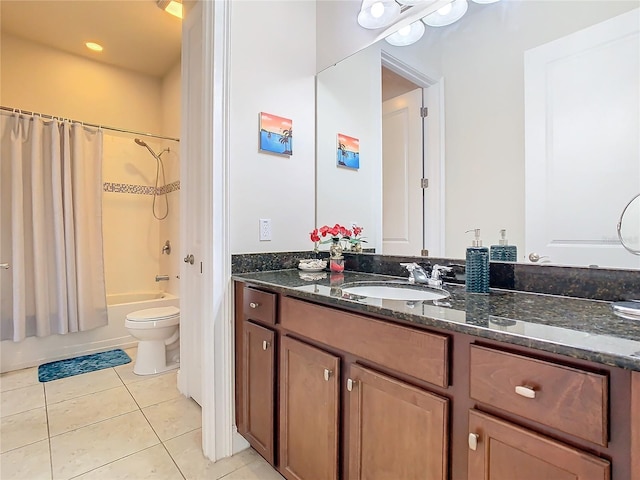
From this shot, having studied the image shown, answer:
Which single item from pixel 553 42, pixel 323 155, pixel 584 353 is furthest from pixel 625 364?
pixel 323 155

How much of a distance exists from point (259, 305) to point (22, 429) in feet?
4.91

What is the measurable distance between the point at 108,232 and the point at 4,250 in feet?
2.85

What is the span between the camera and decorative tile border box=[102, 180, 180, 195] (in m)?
3.29

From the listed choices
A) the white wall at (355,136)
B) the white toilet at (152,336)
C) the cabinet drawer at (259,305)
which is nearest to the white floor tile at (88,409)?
the white toilet at (152,336)

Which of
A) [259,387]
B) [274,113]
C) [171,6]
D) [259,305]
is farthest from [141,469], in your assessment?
[171,6]

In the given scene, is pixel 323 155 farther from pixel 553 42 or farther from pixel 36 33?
pixel 36 33

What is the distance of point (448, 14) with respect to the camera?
4.87 feet

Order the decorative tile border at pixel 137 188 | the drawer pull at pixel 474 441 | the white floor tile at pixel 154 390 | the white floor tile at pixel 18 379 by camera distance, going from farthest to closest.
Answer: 1. the decorative tile border at pixel 137 188
2. the white floor tile at pixel 18 379
3. the white floor tile at pixel 154 390
4. the drawer pull at pixel 474 441

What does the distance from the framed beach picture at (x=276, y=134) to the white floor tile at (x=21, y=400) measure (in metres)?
2.02

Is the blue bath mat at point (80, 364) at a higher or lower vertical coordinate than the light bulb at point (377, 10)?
lower

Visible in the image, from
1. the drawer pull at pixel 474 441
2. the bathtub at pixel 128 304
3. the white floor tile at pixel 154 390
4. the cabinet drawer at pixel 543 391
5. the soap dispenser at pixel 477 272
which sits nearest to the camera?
the cabinet drawer at pixel 543 391

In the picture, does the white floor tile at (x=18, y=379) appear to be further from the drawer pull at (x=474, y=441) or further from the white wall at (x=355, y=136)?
the drawer pull at (x=474, y=441)

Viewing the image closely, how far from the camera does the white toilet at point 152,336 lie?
2.38m

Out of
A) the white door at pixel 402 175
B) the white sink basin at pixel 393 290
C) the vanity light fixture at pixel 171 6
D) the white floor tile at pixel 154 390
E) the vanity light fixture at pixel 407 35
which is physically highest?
the vanity light fixture at pixel 171 6
